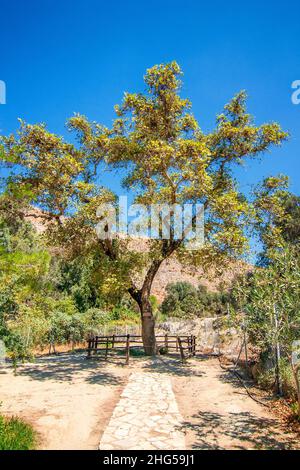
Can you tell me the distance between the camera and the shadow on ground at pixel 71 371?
12.8 meters

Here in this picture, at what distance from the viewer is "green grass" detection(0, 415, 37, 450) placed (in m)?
5.93

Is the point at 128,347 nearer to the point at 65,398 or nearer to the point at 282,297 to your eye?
the point at 65,398

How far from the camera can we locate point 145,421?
25.3 feet

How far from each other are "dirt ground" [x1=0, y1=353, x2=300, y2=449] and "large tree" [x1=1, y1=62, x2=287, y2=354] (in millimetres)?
4044

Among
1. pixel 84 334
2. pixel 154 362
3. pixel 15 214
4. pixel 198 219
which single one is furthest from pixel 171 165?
pixel 84 334

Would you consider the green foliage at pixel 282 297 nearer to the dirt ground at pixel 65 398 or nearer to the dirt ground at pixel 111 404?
the dirt ground at pixel 111 404

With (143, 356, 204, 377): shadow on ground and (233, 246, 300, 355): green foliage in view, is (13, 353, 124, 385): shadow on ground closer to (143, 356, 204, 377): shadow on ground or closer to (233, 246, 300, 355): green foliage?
(143, 356, 204, 377): shadow on ground

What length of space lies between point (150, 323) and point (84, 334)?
1058 centimetres

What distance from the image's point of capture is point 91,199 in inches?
606

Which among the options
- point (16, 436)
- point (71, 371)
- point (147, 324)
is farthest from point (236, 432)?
point (147, 324)

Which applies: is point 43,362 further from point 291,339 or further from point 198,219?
point 291,339

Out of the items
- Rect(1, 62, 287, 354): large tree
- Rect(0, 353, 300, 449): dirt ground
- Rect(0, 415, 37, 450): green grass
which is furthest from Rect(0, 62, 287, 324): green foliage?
Rect(0, 415, 37, 450): green grass

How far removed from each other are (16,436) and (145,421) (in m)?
2.80
